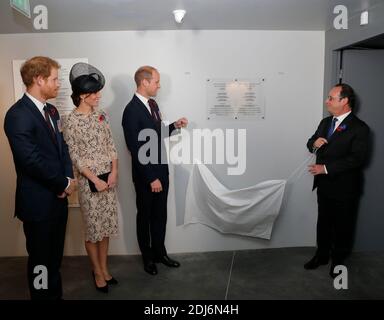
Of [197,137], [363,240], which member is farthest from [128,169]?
[363,240]

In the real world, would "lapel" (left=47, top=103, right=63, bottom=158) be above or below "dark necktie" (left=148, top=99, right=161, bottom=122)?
below

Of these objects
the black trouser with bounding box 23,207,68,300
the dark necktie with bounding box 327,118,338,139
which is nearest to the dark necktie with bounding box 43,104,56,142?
the black trouser with bounding box 23,207,68,300

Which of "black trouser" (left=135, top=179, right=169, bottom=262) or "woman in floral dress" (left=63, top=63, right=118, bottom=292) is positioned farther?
"black trouser" (left=135, top=179, right=169, bottom=262)

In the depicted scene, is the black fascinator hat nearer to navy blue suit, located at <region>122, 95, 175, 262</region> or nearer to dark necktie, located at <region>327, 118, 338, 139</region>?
navy blue suit, located at <region>122, 95, 175, 262</region>

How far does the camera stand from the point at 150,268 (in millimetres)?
1922

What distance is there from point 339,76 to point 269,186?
86cm

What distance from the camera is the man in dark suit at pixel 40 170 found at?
49.6 inches

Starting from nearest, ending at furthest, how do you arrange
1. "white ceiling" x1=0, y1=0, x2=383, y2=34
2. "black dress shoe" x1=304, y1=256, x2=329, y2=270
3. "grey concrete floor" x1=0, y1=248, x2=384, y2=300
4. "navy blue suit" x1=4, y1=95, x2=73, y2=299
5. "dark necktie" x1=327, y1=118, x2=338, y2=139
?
"navy blue suit" x1=4, y1=95, x2=73, y2=299, "white ceiling" x1=0, y1=0, x2=383, y2=34, "grey concrete floor" x1=0, y1=248, x2=384, y2=300, "dark necktie" x1=327, y1=118, x2=338, y2=139, "black dress shoe" x1=304, y1=256, x2=329, y2=270

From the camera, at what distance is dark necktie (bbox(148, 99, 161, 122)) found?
187 cm

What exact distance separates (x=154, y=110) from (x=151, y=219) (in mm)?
702

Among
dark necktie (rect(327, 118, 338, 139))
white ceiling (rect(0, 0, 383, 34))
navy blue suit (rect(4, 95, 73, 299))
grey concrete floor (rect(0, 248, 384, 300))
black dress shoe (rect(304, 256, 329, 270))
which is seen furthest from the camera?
black dress shoe (rect(304, 256, 329, 270))

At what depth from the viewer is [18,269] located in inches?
79.1

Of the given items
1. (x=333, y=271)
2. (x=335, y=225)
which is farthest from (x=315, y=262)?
(x=335, y=225)
